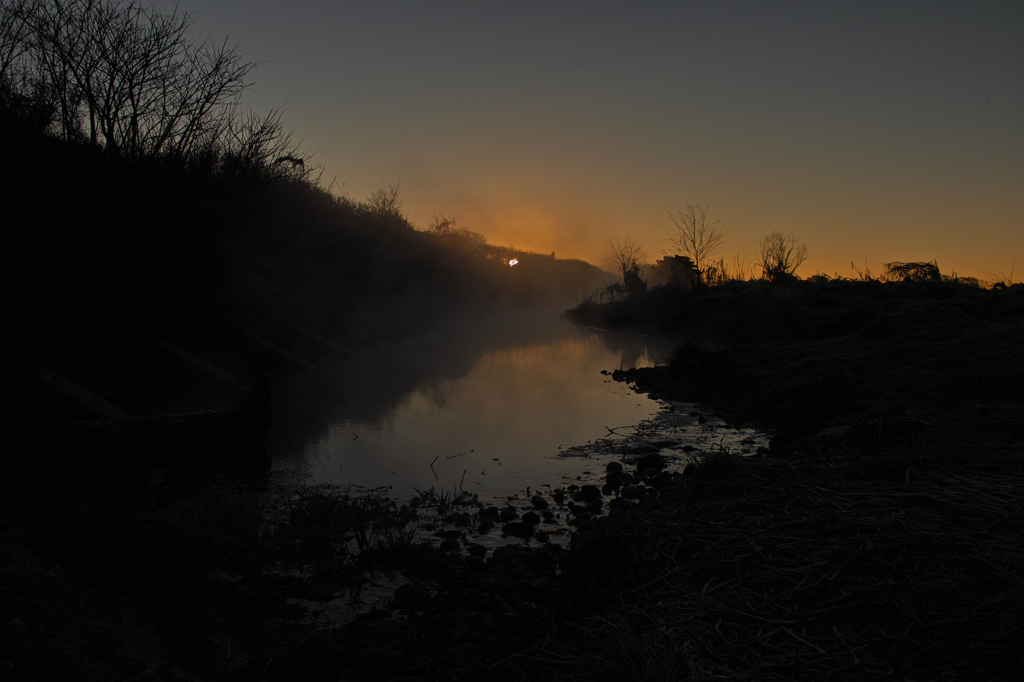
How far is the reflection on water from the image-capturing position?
5914 millimetres

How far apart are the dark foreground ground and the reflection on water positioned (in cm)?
94

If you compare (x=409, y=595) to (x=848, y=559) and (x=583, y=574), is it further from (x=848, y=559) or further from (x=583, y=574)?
(x=848, y=559)

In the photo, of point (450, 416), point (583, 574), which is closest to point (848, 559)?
point (583, 574)

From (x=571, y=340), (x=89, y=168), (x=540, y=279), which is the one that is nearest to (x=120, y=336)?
(x=89, y=168)

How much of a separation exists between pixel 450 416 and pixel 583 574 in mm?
5808

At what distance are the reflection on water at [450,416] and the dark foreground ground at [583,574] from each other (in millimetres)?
943

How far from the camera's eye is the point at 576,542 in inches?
143

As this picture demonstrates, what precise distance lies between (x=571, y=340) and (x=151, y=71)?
14.9m

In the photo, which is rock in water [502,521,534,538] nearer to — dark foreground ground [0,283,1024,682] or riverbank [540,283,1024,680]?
dark foreground ground [0,283,1024,682]

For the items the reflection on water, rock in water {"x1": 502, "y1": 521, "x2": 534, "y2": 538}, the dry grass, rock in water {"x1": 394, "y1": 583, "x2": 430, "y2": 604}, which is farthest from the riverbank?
the reflection on water

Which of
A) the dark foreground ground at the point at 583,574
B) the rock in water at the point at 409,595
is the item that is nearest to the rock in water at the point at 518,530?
the dark foreground ground at the point at 583,574

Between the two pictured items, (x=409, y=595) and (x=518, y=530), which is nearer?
(x=409, y=595)

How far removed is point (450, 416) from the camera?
888cm

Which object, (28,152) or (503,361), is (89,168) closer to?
(28,152)
